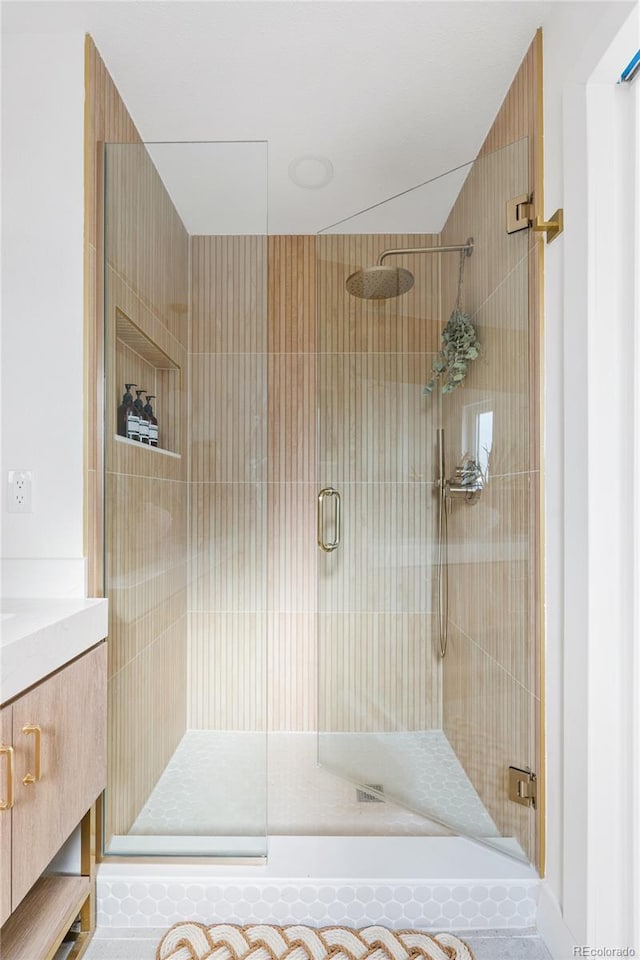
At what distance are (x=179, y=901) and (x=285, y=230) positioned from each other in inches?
108

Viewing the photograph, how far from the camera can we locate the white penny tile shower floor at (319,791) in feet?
5.68

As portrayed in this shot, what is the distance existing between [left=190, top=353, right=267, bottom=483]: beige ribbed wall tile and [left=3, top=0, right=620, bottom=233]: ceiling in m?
0.41

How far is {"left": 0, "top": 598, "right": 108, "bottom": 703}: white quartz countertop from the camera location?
1.12m

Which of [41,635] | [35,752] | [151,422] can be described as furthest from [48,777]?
[151,422]

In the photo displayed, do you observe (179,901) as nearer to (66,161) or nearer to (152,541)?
(152,541)

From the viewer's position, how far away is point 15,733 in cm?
115

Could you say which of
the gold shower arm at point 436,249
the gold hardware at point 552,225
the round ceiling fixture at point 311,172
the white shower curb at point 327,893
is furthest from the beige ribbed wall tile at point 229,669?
the round ceiling fixture at point 311,172

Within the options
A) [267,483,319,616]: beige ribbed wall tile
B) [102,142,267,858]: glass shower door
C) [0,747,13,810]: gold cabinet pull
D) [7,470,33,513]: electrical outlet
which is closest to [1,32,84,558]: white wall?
[7,470,33,513]: electrical outlet

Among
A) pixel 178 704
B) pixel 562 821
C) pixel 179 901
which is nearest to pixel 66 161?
pixel 178 704

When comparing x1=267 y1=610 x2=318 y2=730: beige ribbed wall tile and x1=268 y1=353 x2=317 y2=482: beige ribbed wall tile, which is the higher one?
x1=268 y1=353 x2=317 y2=482: beige ribbed wall tile

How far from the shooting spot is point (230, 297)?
5.74ft

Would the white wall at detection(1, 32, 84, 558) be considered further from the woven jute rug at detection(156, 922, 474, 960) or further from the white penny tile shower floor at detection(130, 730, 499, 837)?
the woven jute rug at detection(156, 922, 474, 960)

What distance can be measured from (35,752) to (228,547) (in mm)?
726
